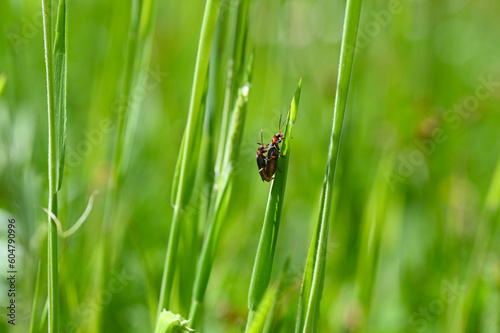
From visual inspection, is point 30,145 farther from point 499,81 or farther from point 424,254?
point 499,81

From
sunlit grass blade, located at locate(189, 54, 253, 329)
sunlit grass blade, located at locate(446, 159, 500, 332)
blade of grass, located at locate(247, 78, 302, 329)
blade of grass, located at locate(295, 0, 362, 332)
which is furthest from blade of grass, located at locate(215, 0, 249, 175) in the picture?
sunlit grass blade, located at locate(446, 159, 500, 332)

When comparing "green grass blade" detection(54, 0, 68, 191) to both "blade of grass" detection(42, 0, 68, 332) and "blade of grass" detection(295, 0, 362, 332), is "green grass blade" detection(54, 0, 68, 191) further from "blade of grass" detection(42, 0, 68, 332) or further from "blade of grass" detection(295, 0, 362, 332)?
"blade of grass" detection(295, 0, 362, 332)

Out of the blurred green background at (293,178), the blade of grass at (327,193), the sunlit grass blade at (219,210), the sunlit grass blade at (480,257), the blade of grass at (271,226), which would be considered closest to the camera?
the blade of grass at (327,193)

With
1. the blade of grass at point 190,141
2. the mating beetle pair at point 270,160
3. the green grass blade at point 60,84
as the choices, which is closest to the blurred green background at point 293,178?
the mating beetle pair at point 270,160

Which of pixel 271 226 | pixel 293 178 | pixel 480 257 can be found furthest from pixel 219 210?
pixel 293 178

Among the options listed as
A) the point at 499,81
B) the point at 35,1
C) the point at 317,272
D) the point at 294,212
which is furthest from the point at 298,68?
the point at 317,272

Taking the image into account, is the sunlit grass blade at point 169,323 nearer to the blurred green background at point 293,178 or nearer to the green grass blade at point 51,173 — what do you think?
the green grass blade at point 51,173

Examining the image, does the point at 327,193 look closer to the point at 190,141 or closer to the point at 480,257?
the point at 190,141
